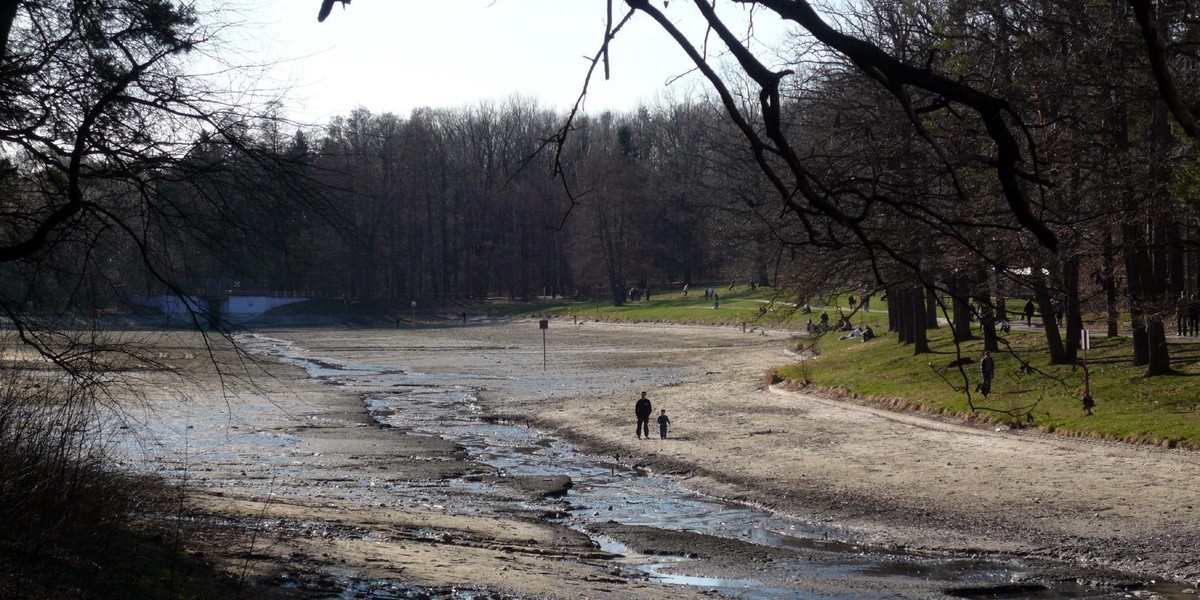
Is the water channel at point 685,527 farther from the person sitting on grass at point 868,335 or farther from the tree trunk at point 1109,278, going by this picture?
the person sitting on grass at point 868,335

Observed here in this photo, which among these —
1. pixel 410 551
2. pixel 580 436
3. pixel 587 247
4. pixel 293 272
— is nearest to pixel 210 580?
pixel 293 272

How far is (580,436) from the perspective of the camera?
100 feet

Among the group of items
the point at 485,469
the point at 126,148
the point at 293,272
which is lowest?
the point at 485,469

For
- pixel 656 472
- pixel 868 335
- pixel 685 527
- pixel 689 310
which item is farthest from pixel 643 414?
pixel 689 310

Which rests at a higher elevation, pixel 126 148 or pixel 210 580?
pixel 126 148

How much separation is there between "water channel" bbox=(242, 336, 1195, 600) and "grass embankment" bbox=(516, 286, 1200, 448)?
2.39 meters

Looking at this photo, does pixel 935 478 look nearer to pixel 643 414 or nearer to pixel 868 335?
pixel 643 414

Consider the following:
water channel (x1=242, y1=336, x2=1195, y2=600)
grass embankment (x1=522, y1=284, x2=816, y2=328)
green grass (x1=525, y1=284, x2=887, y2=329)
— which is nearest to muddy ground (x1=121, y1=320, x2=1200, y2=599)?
water channel (x1=242, y1=336, x2=1195, y2=600)

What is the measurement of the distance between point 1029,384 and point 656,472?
390 inches

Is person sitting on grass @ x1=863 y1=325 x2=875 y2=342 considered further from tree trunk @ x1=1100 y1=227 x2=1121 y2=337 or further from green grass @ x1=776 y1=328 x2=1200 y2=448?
tree trunk @ x1=1100 y1=227 x2=1121 y2=337

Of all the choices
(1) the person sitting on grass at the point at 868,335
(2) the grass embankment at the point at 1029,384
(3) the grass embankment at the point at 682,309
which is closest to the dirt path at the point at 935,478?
(2) the grass embankment at the point at 1029,384

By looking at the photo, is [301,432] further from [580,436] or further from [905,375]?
[905,375]

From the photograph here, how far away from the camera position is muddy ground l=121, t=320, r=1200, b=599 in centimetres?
1350

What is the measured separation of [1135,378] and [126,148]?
23.8 meters
